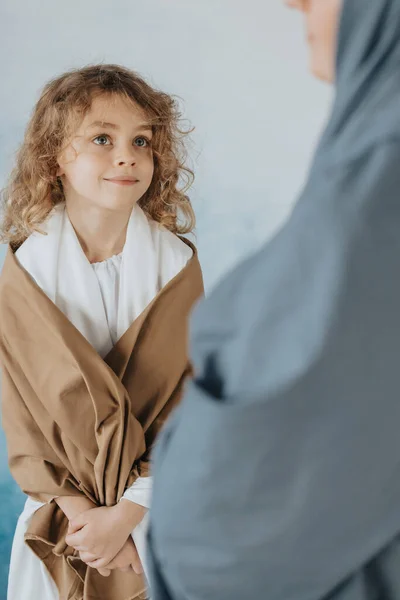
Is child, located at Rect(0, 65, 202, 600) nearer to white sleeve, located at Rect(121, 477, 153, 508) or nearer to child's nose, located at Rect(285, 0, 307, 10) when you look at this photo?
white sleeve, located at Rect(121, 477, 153, 508)

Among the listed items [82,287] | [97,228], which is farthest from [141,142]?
[82,287]

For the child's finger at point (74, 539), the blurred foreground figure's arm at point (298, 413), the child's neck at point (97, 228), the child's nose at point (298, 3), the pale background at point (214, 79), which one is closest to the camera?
the blurred foreground figure's arm at point (298, 413)

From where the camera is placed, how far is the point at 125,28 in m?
2.09

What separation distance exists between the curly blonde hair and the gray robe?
1014 millimetres

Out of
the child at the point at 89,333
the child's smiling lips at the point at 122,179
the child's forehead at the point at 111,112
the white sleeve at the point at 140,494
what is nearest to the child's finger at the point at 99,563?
the child at the point at 89,333

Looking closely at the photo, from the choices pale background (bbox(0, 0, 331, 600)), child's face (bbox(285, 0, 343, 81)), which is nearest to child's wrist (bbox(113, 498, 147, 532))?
pale background (bbox(0, 0, 331, 600))

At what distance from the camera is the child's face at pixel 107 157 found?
149cm

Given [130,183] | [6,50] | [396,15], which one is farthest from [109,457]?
Result: [6,50]

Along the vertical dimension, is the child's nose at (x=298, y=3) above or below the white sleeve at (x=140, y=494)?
above

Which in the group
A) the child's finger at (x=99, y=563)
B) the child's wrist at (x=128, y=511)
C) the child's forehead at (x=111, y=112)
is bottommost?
the child's finger at (x=99, y=563)

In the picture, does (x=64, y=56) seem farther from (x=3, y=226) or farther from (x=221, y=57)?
(x=3, y=226)

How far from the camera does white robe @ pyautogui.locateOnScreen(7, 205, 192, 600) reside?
1490 mm

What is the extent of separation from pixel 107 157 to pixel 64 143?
3.5 inches

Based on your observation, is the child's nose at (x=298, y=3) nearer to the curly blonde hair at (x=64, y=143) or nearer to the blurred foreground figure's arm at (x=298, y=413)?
the blurred foreground figure's arm at (x=298, y=413)
